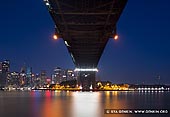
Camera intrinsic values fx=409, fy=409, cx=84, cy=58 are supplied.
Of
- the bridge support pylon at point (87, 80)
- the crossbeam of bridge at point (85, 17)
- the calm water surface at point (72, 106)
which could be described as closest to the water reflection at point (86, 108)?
the calm water surface at point (72, 106)

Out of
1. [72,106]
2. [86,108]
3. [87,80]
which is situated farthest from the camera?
[87,80]

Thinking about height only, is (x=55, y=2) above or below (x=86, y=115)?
above

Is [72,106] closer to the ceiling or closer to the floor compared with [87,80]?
closer to the floor

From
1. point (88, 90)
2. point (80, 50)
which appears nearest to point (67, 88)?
Answer: point (88, 90)

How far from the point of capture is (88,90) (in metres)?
108

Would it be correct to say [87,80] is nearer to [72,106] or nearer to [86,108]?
[72,106]

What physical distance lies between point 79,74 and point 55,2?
68082mm

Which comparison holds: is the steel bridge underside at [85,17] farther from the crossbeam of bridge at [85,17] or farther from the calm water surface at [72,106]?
the calm water surface at [72,106]

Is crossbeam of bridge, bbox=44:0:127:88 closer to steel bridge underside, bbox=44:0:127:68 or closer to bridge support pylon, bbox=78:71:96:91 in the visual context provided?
steel bridge underside, bbox=44:0:127:68

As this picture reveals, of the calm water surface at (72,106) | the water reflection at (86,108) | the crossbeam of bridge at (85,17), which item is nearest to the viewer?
the water reflection at (86,108)

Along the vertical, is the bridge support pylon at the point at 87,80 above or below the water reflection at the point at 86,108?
above

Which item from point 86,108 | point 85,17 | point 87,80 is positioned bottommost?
point 86,108

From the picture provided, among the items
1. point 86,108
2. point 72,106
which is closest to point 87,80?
point 72,106

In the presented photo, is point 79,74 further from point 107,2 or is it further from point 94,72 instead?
point 107,2
